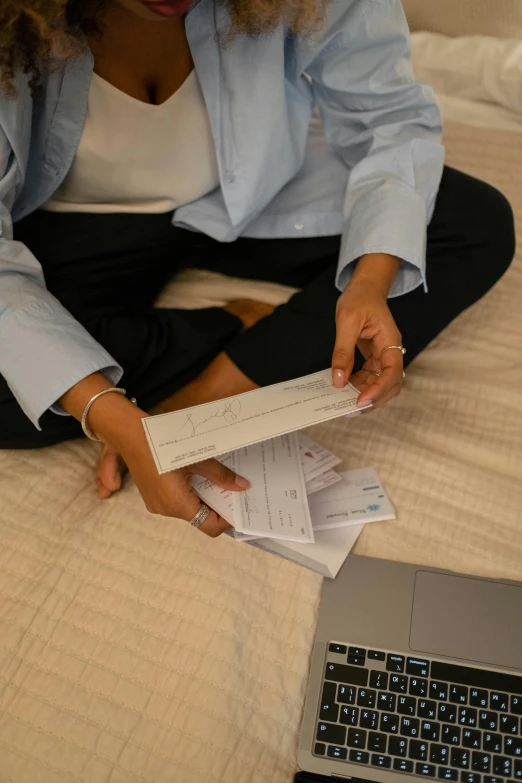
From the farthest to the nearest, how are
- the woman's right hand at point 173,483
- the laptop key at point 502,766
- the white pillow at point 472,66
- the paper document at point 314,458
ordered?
the white pillow at point 472,66 → the paper document at point 314,458 → the woman's right hand at point 173,483 → the laptop key at point 502,766

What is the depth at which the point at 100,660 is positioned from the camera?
2.30ft

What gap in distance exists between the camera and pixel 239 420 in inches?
26.3

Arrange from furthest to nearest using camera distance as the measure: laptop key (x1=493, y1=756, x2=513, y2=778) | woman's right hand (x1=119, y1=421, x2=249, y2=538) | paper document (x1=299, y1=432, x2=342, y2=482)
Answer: paper document (x1=299, y1=432, x2=342, y2=482), woman's right hand (x1=119, y1=421, x2=249, y2=538), laptop key (x1=493, y1=756, x2=513, y2=778)

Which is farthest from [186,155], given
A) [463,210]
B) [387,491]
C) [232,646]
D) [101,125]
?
[232,646]

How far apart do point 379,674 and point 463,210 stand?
66cm

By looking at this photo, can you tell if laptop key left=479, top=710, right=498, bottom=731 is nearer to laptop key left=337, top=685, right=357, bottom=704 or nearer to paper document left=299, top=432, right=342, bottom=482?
laptop key left=337, top=685, right=357, bottom=704

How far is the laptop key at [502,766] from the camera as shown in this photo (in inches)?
24.2

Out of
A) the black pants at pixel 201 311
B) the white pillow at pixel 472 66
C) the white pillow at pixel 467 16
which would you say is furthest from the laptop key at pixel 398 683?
the white pillow at pixel 467 16

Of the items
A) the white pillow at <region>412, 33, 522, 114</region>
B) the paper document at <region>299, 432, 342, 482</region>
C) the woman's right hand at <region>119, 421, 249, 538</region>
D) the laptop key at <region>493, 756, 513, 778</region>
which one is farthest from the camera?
the white pillow at <region>412, 33, 522, 114</region>

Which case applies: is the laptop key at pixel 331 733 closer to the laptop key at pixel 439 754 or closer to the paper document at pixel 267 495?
the laptop key at pixel 439 754

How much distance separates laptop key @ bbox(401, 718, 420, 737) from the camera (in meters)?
0.64

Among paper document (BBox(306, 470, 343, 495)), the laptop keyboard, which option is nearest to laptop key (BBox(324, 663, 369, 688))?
the laptop keyboard

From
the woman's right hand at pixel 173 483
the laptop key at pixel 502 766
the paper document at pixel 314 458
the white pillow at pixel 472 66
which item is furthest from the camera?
the white pillow at pixel 472 66

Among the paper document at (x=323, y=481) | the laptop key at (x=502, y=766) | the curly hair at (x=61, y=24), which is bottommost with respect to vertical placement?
the laptop key at (x=502, y=766)
